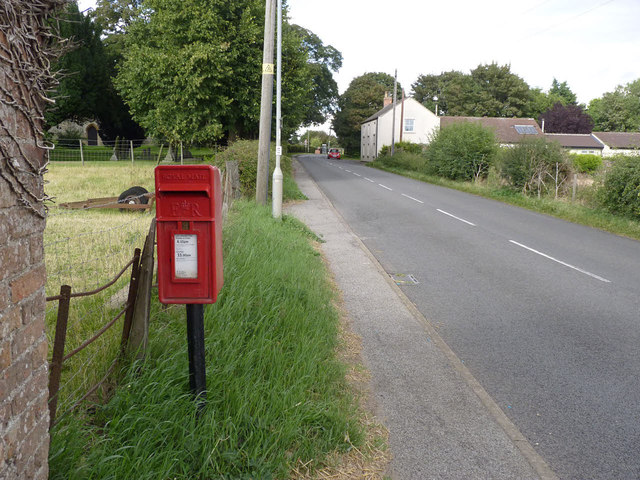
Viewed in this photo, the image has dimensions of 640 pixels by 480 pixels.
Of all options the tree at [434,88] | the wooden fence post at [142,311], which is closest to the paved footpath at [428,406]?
Answer: the wooden fence post at [142,311]

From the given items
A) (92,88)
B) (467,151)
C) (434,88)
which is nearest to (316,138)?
(434,88)

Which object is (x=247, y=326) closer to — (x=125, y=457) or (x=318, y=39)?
(x=125, y=457)

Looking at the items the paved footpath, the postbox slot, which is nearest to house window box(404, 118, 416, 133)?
A: the paved footpath

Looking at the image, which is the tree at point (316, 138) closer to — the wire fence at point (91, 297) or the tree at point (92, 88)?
the tree at point (92, 88)

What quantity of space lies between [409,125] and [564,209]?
44.7 meters

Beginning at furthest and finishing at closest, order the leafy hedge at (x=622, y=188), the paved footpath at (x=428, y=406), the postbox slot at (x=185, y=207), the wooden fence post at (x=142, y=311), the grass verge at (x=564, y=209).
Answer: the leafy hedge at (x=622, y=188)
the grass verge at (x=564, y=209)
the wooden fence post at (x=142, y=311)
the paved footpath at (x=428, y=406)
the postbox slot at (x=185, y=207)

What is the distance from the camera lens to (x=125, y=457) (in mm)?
2463

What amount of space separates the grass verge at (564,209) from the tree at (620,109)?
2833 inches

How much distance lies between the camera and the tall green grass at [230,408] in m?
2.57

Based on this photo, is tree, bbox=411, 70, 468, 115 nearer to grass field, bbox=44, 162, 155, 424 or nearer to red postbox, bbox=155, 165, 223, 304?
grass field, bbox=44, 162, 155, 424

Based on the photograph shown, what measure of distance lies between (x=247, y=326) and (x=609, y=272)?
23.5ft

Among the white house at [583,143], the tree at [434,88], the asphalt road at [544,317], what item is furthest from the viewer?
the tree at [434,88]

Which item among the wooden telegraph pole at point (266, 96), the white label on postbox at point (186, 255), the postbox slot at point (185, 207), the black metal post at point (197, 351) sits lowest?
the black metal post at point (197, 351)

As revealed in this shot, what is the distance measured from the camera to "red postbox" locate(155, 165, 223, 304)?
8.72ft
